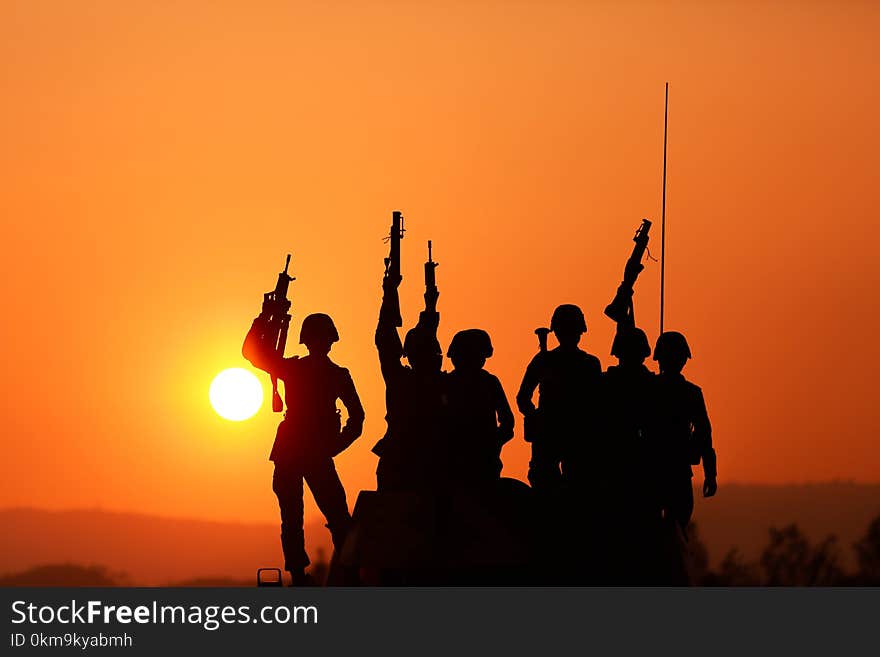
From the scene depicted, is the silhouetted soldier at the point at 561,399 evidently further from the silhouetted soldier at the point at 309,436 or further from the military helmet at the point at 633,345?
the silhouetted soldier at the point at 309,436

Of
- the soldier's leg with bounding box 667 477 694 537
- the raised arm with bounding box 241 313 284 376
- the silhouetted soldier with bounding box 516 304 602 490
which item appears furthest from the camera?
the raised arm with bounding box 241 313 284 376

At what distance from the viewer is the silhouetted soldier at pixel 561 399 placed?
23.3 m

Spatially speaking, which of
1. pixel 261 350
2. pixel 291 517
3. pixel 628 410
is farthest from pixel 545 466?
pixel 261 350

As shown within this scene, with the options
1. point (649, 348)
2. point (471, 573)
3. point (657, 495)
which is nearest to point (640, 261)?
point (649, 348)

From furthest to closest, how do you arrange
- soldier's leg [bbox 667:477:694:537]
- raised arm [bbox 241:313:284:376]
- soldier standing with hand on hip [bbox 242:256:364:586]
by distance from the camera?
1. raised arm [bbox 241:313:284:376]
2. soldier standing with hand on hip [bbox 242:256:364:586]
3. soldier's leg [bbox 667:477:694:537]

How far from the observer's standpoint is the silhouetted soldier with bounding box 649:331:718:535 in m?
24.3

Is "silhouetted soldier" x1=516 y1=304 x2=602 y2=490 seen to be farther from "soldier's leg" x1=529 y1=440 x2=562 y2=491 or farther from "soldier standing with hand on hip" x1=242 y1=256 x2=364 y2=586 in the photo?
"soldier standing with hand on hip" x1=242 y1=256 x2=364 y2=586

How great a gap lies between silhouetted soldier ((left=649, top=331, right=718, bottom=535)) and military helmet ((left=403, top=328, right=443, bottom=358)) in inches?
83.3

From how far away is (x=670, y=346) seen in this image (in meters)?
24.6

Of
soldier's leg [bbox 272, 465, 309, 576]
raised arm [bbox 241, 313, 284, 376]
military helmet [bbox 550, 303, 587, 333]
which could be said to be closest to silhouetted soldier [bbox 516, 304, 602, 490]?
military helmet [bbox 550, 303, 587, 333]

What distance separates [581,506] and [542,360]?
88.2 inches

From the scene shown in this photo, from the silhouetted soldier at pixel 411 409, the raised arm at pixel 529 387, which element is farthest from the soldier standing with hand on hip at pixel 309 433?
the raised arm at pixel 529 387

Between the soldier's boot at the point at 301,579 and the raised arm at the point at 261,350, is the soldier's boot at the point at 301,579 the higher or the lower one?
the lower one

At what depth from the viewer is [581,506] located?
865 inches
